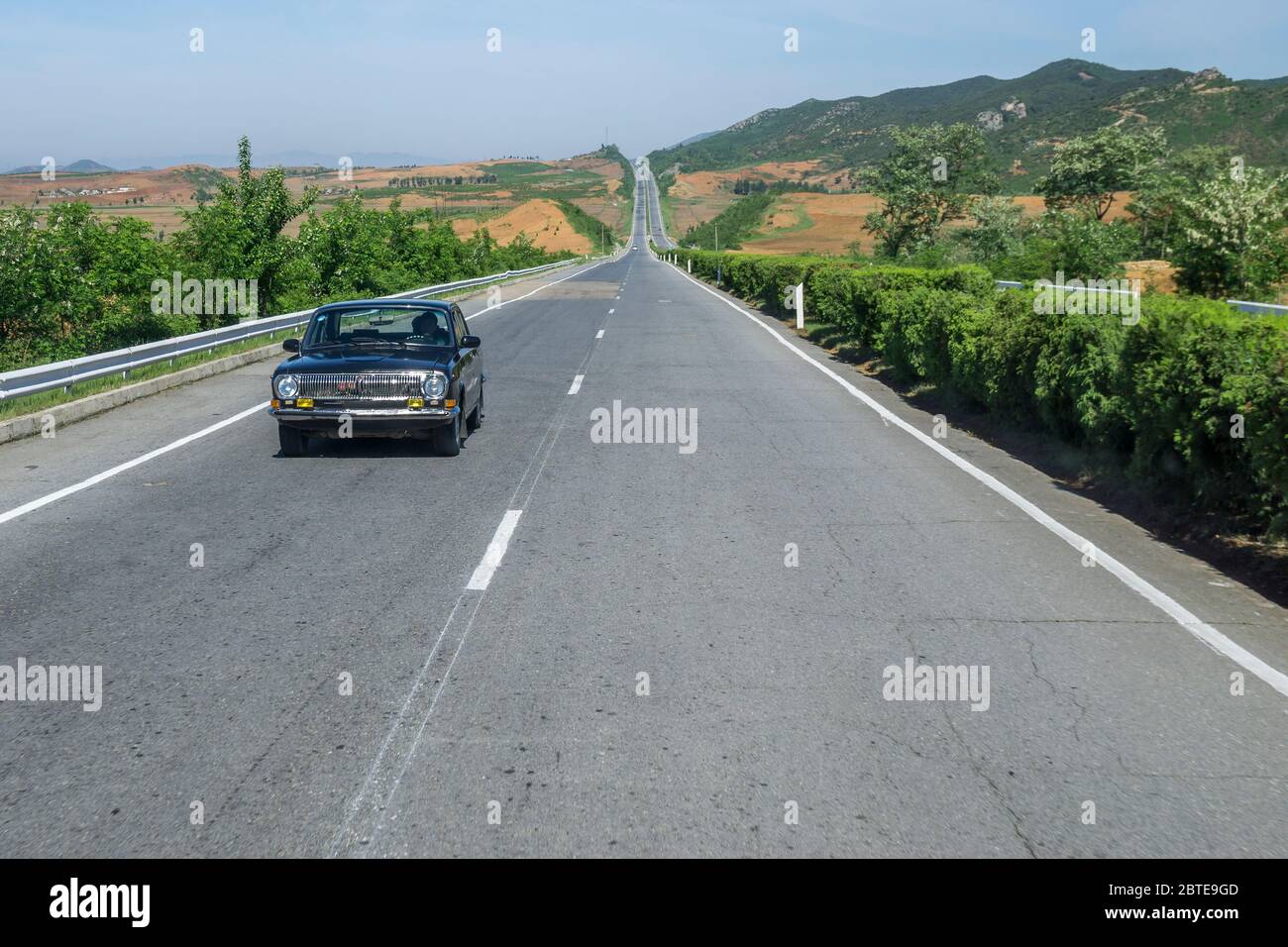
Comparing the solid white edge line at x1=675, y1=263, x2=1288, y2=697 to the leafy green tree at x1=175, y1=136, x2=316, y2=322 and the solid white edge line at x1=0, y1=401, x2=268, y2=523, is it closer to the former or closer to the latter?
the solid white edge line at x1=0, y1=401, x2=268, y2=523

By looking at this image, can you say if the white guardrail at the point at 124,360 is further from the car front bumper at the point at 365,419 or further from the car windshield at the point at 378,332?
the car front bumper at the point at 365,419

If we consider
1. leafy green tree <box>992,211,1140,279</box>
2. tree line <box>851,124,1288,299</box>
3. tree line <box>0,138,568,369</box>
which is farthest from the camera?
tree line <box>851,124,1288,299</box>

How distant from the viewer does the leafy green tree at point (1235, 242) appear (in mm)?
34750

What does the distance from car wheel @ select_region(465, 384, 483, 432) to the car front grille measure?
158 cm

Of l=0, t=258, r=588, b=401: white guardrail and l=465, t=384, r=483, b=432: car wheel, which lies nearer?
l=465, t=384, r=483, b=432: car wheel

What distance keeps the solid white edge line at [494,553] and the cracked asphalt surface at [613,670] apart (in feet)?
0.34

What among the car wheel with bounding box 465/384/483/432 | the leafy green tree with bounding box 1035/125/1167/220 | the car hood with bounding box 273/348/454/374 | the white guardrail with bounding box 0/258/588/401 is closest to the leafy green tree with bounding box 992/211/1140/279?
the white guardrail with bounding box 0/258/588/401

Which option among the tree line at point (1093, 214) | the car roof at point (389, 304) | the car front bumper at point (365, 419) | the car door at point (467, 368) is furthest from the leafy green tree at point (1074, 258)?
the car front bumper at point (365, 419)

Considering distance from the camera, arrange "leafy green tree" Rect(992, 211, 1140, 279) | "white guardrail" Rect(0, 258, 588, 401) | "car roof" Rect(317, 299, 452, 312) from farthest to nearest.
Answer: "leafy green tree" Rect(992, 211, 1140, 279) < "white guardrail" Rect(0, 258, 588, 401) < "car roof" Rect(317, 299, 452, 312)

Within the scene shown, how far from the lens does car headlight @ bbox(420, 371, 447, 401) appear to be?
11.2 meters

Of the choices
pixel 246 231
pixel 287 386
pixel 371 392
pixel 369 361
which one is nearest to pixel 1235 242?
pixel 246 231

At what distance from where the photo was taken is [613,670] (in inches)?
218
